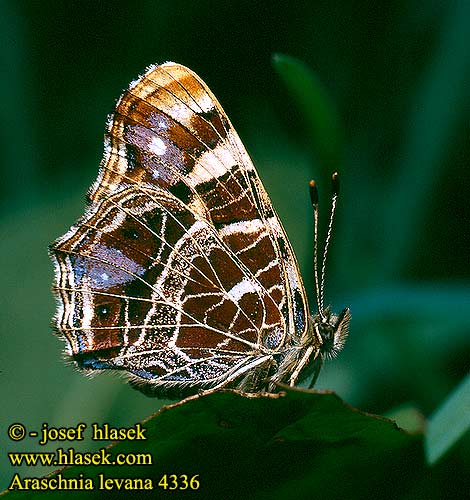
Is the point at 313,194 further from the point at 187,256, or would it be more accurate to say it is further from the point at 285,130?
the point at 285,130

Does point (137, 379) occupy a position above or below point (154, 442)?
below

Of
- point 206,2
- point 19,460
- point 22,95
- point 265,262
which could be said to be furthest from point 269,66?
point 19,460

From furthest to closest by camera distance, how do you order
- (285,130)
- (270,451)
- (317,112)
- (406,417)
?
(285,130) → (317,112) → (406,417) → (270,451)

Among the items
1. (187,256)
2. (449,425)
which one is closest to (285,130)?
(187,256)

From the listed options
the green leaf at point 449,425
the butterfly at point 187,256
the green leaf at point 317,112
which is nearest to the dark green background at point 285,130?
the green leaf at point 317,112

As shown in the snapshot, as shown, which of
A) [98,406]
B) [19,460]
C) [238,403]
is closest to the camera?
[238,403]

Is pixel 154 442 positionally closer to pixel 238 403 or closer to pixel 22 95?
pixel 238 403

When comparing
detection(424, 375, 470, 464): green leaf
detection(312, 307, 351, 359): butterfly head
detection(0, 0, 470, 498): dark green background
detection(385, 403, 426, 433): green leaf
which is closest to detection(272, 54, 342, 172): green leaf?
detection(0, 0, 470, 498): dark green background
